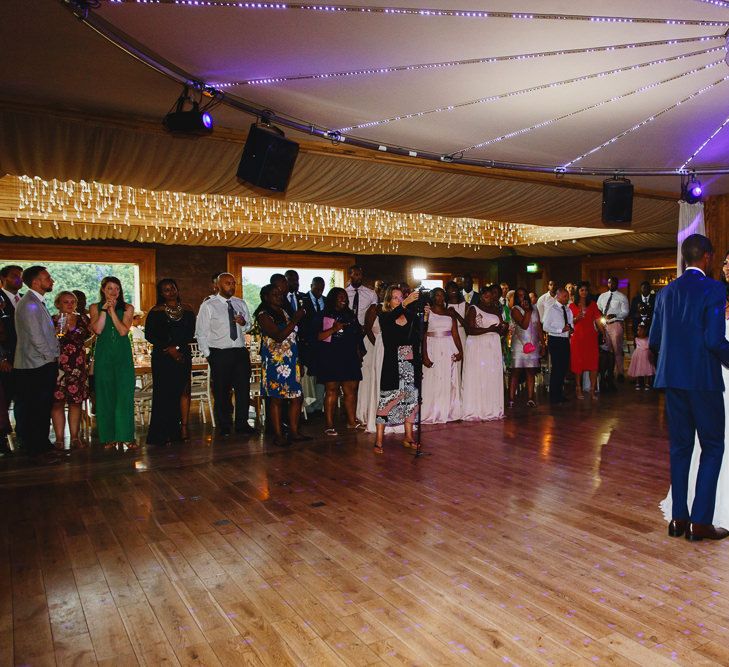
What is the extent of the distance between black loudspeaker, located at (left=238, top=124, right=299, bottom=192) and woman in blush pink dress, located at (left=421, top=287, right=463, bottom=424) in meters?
2.25

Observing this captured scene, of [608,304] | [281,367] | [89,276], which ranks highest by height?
[89,276]

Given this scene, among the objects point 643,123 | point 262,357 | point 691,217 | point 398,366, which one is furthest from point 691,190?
point 262,357

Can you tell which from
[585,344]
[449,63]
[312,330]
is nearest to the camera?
[449,63]

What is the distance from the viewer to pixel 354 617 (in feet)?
8.89

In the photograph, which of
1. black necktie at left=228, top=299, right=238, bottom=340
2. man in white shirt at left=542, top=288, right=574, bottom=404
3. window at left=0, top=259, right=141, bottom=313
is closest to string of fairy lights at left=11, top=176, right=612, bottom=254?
window at left=0, top=259, right=141, bottom=313

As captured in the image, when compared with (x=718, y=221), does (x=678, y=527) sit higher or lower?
lower

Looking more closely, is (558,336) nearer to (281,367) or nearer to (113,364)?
(281,367)

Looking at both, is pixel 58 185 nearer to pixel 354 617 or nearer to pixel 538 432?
pixel 538 432

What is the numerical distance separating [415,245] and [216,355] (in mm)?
7054

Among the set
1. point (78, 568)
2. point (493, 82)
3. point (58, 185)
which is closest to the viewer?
point (78, 568)

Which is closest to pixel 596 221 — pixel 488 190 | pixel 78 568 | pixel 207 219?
pixel 488 190

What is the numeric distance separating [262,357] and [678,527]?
3.63 m

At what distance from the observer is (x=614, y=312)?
9.95m

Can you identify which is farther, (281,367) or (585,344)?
(585,344)
